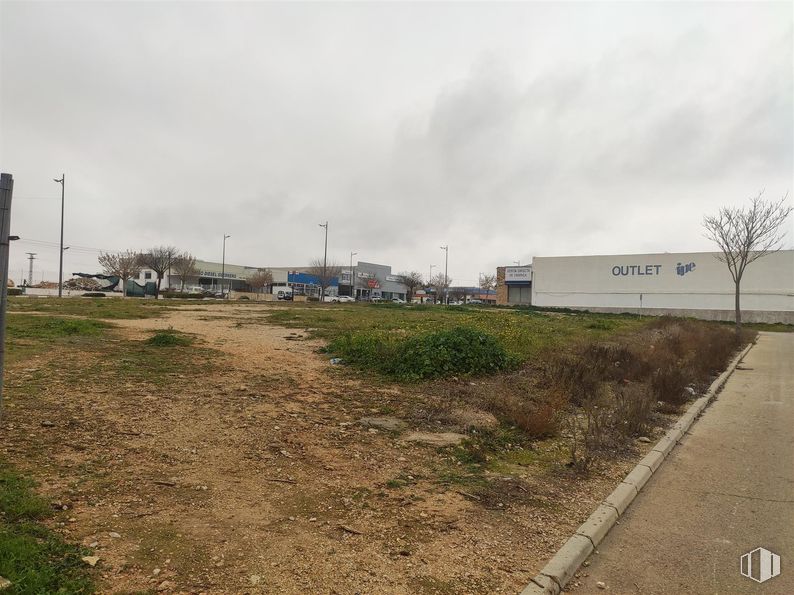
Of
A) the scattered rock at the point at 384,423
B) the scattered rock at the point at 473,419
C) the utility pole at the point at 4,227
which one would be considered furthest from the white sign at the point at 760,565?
the utility pole at the point at 4,227

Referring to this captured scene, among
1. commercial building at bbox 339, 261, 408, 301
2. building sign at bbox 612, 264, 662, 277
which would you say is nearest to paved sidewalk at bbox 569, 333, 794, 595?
building sign at bbox 612, 264, 662, 277

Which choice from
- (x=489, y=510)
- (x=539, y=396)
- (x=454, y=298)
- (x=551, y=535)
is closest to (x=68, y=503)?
(x=489, y=510)

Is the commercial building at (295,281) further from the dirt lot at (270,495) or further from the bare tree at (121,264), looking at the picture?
the dirt lot at (270,495)

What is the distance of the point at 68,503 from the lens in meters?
3.90

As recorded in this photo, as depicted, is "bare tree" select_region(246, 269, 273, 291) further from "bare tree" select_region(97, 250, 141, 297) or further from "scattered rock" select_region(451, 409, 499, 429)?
"scattered rock" select_region(451, 409, 499, 429)

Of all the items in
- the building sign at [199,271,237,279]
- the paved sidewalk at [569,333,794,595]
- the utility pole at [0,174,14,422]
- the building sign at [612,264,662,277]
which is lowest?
the paved sidewalk at [569,333,794,595]

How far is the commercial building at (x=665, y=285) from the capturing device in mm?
51656

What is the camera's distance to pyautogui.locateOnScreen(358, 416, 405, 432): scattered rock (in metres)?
6.84

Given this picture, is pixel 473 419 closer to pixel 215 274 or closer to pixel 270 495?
pixel 270 495

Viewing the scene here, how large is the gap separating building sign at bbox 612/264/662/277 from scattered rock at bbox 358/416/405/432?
58.8 metres

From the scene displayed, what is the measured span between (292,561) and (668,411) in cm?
771

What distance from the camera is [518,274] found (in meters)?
70.9

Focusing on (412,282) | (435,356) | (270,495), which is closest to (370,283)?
(412,282)

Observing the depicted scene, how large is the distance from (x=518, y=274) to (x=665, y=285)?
18534 mm
